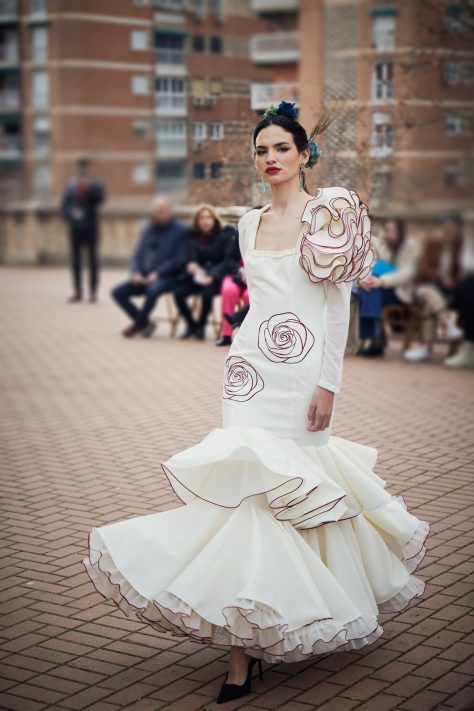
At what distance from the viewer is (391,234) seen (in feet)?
44.5

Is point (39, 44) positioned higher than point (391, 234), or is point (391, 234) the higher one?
point (39, 44)

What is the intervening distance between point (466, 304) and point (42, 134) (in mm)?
53444

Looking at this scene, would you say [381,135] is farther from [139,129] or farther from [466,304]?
[139,129]

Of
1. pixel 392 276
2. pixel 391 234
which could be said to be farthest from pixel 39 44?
pixel 392 276

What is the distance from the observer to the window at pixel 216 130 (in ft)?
25.8

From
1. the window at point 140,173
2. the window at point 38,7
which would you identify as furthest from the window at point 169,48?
the window at point 38,7

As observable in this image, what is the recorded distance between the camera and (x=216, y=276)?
12.4m

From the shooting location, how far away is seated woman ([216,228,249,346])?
20.5ft

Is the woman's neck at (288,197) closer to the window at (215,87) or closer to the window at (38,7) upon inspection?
the window at (215,87)

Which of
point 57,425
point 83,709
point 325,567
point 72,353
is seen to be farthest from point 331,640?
point 72,353

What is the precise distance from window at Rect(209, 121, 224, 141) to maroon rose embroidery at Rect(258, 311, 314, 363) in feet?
12.6

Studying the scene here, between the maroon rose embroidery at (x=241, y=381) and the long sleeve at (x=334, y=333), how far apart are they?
0.26 meters

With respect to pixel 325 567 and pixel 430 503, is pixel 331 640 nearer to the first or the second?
pixel 325 567

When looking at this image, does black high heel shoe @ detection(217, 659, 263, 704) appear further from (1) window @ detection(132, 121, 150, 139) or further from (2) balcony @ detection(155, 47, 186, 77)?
(1) window @ detection(132, 121, 150, 139)
